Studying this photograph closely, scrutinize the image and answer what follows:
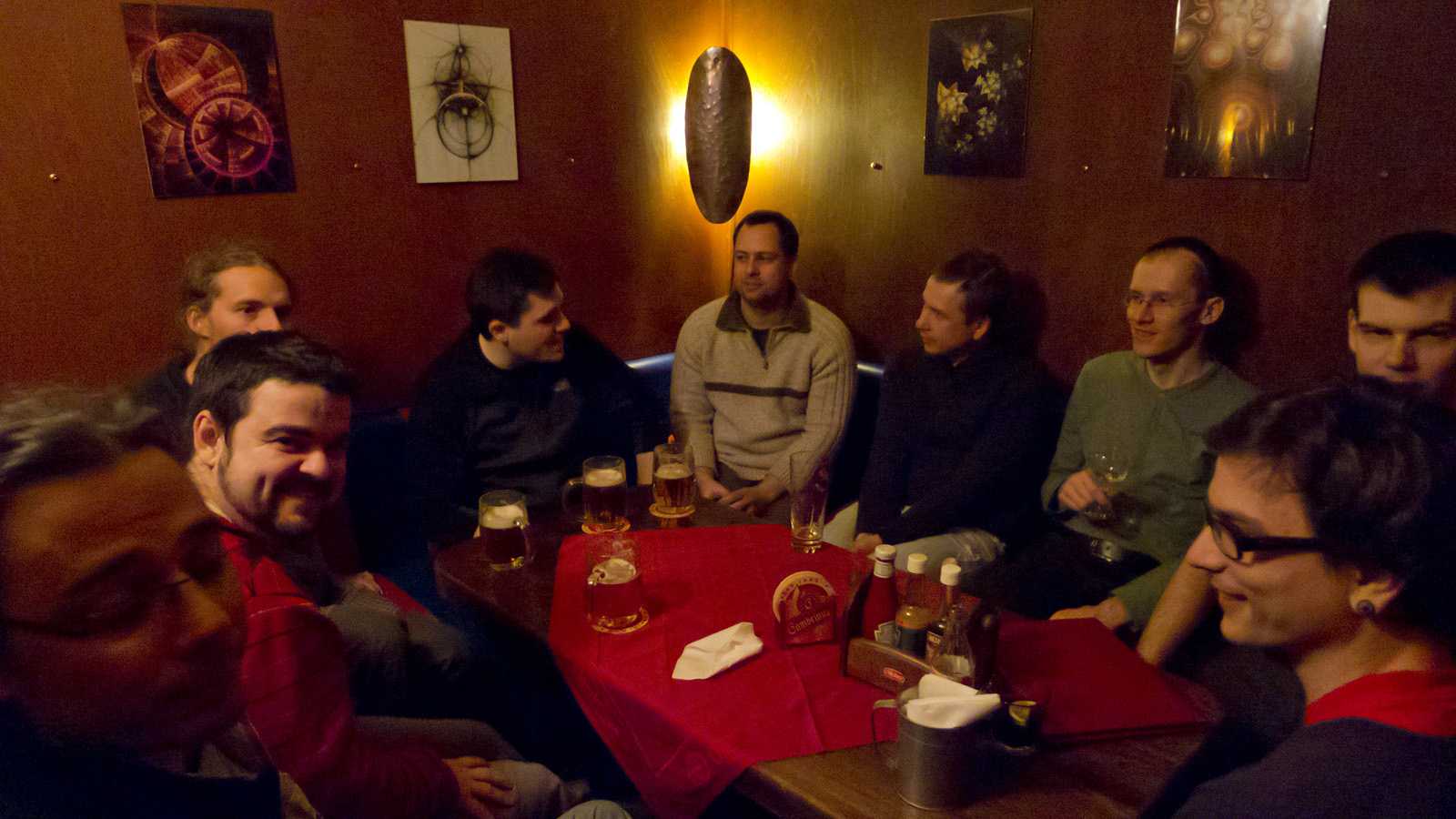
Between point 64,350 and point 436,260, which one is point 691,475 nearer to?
point 436,260

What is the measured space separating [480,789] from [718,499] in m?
1.60

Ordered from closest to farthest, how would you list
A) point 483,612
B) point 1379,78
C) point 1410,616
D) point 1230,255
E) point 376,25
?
point 1410,616 → point 483,612 → point 1379,78 → point 1230,255 → point 376,25

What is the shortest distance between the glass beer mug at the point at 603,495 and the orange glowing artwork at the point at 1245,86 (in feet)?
6.59

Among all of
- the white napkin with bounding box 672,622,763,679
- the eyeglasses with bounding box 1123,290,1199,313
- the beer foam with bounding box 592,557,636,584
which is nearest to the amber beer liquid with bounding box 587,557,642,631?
the beer foam with bounding box 592,557,636,584

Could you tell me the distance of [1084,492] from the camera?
2.23m

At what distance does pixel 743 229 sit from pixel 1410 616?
2.51 metres

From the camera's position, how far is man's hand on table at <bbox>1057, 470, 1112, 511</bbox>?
2209 mm

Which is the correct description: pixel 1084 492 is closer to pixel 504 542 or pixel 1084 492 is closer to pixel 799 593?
pixel 799 593

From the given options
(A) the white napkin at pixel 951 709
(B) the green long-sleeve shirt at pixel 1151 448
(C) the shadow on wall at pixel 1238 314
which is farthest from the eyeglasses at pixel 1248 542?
(C) the shadow on wall at pixel 1238 314

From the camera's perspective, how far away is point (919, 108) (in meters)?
3.22

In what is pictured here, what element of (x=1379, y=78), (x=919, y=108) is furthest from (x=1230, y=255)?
(x=919, y=108)

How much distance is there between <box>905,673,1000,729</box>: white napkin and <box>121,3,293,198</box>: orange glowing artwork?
276 cm

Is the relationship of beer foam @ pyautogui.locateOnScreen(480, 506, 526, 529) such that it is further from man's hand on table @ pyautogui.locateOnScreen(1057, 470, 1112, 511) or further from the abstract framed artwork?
the abstract framed artwork

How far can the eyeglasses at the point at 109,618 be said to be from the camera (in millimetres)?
769
